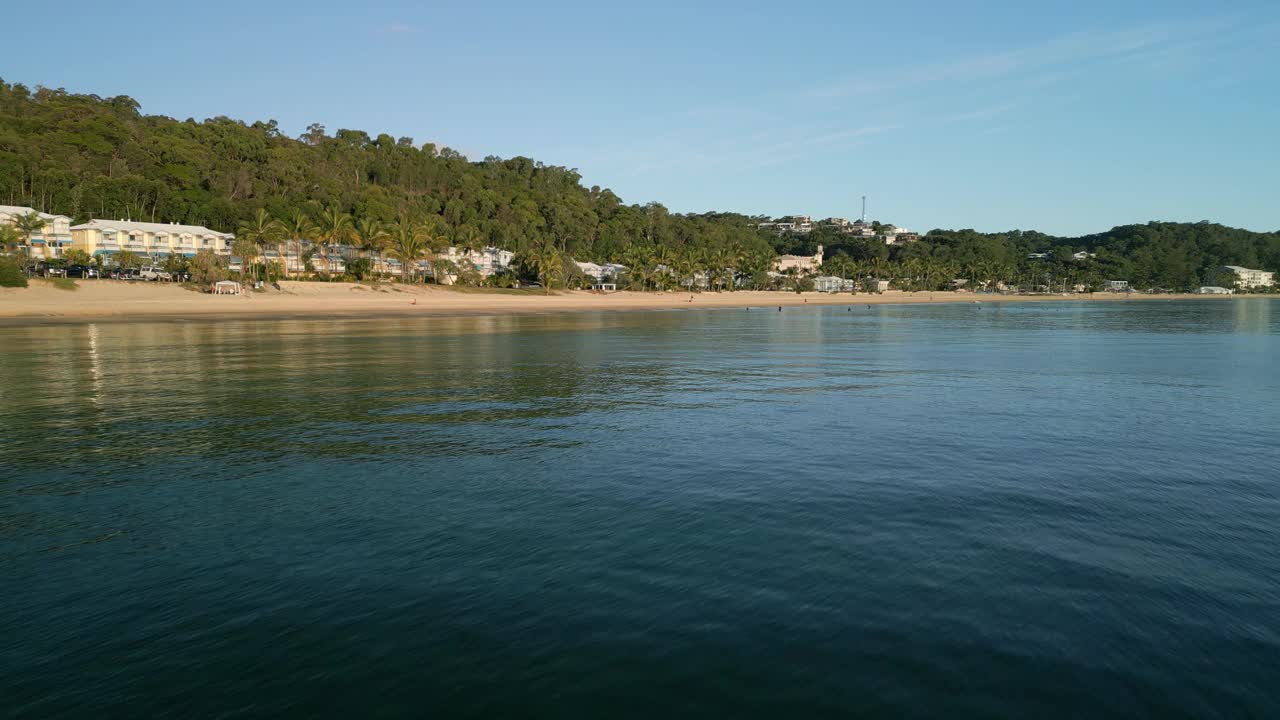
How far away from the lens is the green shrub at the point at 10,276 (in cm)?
6119

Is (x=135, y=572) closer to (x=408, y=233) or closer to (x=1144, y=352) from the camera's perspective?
(x=1144, y=352)

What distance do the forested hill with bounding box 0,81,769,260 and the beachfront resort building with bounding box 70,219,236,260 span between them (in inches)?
321

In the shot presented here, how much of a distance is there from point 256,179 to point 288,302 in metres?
67.8

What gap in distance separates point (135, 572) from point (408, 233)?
10160cm

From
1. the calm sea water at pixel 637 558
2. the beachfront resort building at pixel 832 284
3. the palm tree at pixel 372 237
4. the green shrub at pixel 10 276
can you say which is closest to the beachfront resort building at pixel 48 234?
the green shrub at pixel 10 276

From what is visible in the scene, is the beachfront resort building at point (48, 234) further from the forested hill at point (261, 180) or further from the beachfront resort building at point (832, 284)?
the beachfront resort building at point (832, 284)

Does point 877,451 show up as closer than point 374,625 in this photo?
No

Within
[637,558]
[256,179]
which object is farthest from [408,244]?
[637,558]

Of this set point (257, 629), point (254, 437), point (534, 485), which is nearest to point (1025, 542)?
point (534, 485)

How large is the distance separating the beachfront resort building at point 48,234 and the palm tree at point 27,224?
1.99 metres

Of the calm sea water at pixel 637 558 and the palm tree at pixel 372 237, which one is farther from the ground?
the palm tree at pixel 372 237

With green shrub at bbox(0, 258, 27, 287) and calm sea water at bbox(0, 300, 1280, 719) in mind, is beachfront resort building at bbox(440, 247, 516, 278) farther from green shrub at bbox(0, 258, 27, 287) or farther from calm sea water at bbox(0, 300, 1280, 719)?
calm sea water at bbox(0, 300, 1280, 719)

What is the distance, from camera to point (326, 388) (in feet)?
74.4

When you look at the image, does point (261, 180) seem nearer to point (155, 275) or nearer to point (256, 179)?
point (256, 179)
